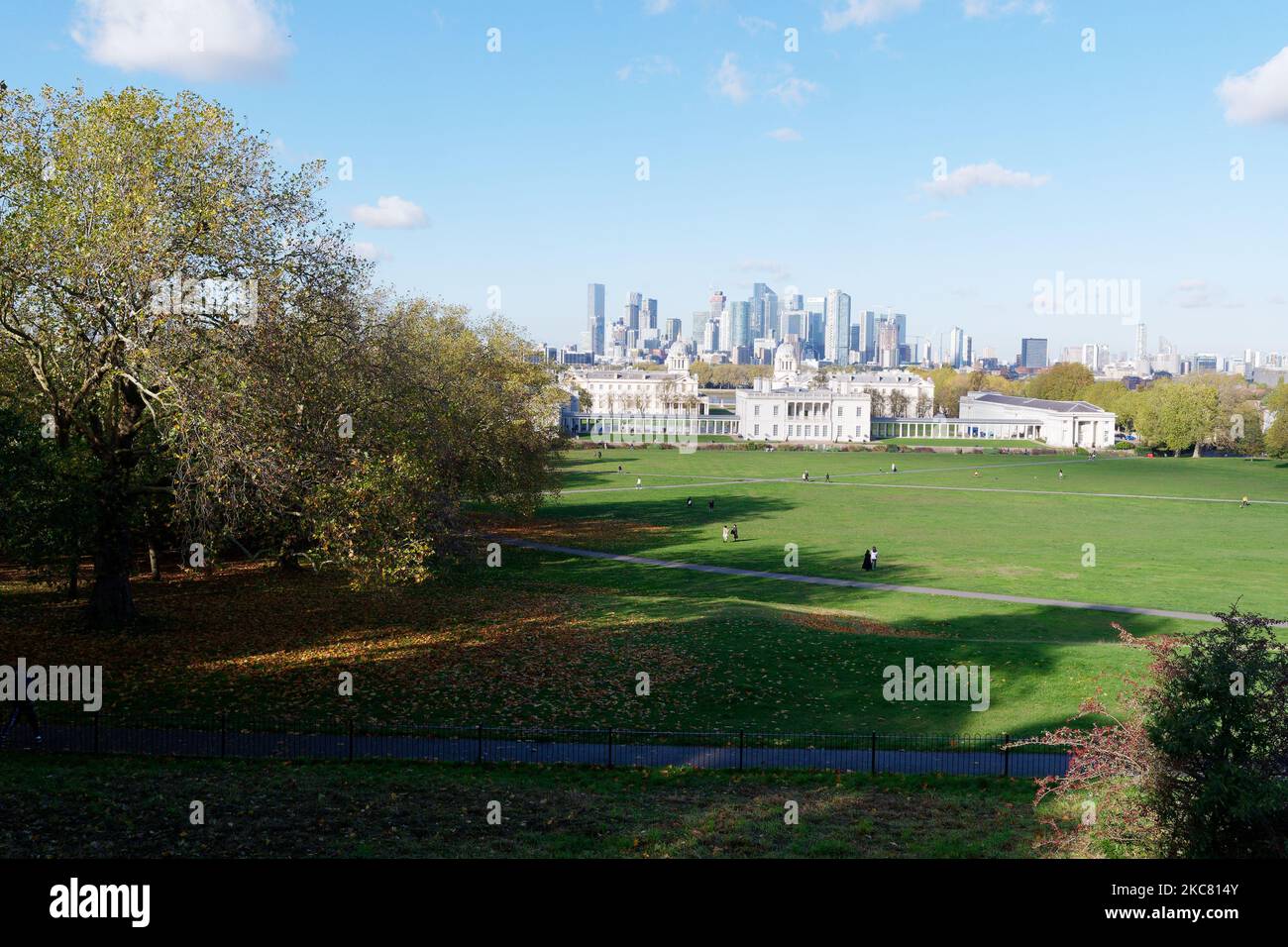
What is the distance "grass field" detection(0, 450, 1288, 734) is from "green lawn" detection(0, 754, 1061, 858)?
446 cm

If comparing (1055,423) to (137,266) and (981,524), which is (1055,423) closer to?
(981,524)

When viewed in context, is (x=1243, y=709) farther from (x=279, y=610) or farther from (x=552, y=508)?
(x=552, y=508)

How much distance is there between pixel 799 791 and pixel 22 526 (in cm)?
1870

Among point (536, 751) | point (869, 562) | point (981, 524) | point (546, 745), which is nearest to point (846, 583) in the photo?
point (869, 562)

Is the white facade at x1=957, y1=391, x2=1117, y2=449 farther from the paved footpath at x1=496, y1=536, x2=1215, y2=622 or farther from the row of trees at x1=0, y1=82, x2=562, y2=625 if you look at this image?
the row of trees at x1=0, y1=82, x2=562, y2=625

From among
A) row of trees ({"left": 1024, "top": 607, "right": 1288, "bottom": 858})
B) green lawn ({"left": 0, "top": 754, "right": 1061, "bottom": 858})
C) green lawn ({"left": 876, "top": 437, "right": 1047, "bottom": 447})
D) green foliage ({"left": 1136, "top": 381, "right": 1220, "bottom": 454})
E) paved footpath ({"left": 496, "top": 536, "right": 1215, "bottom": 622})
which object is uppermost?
green foliage ({"left": 1136, "top": 381, "right": 1220, "bottom": 454})

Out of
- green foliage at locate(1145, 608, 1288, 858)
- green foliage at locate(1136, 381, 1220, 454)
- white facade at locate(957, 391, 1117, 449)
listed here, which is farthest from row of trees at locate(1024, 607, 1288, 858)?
white facade at locate(957, 391, 1117, 449)

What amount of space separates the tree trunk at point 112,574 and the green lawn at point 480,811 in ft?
31.9

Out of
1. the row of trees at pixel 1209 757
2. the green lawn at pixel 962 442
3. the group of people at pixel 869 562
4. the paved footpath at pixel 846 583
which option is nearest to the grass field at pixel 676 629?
the paved footpath at pixel 846 583

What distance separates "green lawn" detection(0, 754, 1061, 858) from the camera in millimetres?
12578

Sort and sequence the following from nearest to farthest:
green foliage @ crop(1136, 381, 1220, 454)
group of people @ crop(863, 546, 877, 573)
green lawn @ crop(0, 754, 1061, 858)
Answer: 1. green lawn @ crop(0, 754, 1061, 858)
2. group of people @ crop(863, 546, 877, 573)
3. green foliage @ crop(1136, 381, 1220, 454)

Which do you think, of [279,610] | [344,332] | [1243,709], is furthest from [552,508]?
[1243,709]

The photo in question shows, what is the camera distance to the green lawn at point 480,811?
1258 centimetres

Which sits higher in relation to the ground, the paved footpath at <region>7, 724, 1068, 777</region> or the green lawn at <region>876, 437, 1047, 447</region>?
the green lawn at <region>876, 437, 1047, 447</region>
